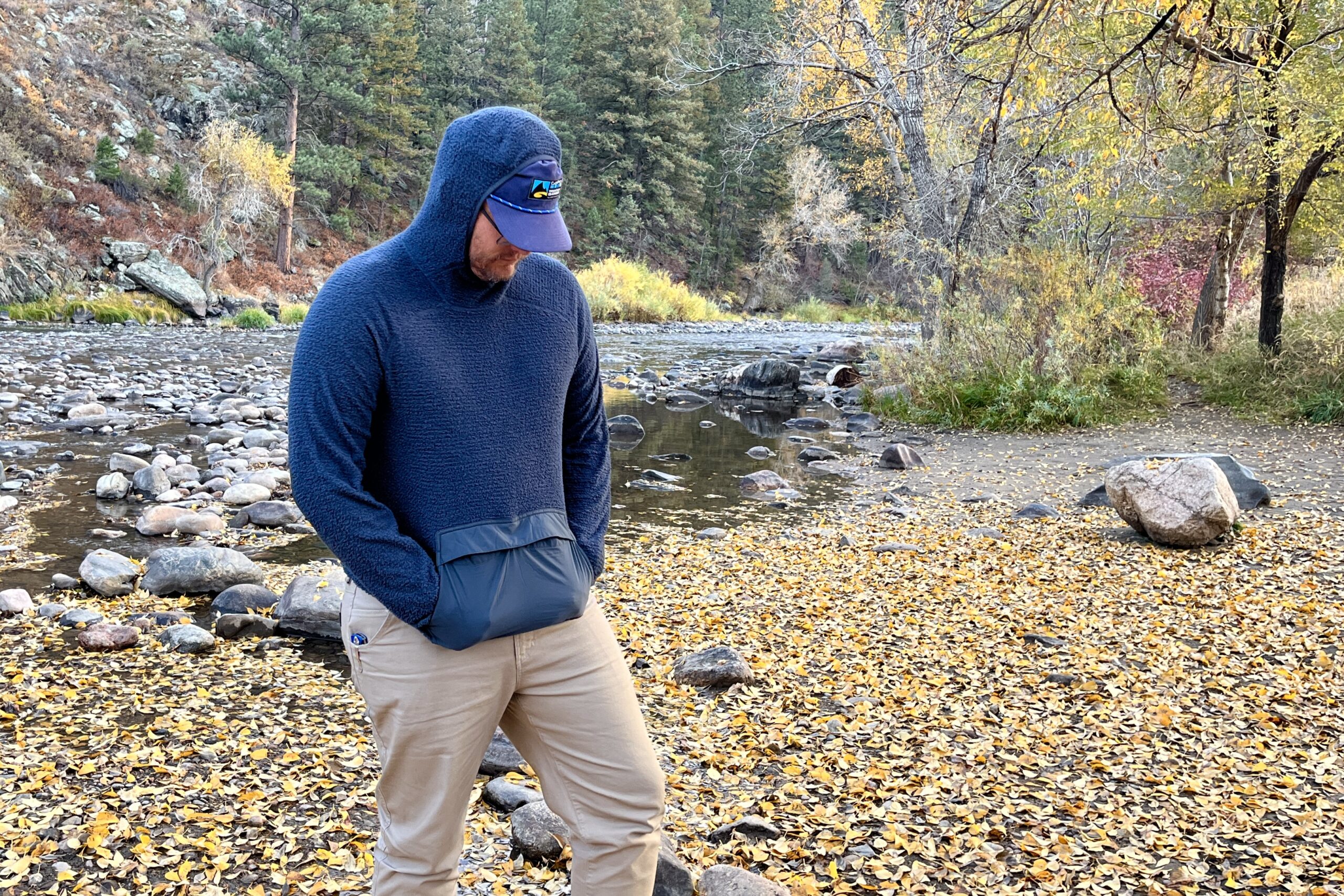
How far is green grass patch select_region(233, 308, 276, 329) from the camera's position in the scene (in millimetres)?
26531

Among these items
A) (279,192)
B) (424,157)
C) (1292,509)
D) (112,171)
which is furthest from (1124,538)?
(424,157)

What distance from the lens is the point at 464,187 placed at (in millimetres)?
2035

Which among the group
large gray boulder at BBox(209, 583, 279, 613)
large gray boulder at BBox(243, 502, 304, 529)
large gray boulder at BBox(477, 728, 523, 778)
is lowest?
large gray boulder at BBox(243, 502, 304, 529)

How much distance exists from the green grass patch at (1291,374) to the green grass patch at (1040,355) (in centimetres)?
80

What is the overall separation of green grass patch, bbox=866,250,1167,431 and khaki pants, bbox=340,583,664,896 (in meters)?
11.0

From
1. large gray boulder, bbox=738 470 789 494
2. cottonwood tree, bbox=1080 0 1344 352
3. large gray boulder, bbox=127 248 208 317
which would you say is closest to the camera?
cottonwood tree, bbox=1080 0 1344 352

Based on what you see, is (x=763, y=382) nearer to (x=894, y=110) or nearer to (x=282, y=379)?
(x=894, y=110)

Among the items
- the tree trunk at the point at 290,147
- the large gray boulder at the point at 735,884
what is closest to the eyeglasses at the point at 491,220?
the large gray boulder at the point at 735,884

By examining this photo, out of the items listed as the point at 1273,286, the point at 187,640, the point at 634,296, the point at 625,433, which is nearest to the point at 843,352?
the point at 1273,286

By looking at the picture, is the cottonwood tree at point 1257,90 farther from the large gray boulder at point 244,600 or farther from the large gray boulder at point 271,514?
the large gray boulder at point 271,514

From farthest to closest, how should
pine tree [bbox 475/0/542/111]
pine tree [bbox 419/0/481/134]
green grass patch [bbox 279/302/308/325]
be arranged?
1. pine tree [bbox 475/0/542/111]
2. pine tree [bbox 419/0/481/134]
3. green grass patch [bbox 279/302/308/325]

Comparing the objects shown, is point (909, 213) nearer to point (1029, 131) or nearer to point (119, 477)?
point (1029, 131)

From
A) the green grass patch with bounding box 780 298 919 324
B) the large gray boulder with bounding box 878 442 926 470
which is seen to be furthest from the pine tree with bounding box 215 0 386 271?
the large gray boulder with bounding box 878 442 926 470

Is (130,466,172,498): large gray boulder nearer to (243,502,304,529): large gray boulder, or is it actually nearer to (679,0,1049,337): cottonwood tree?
(243,502,304,529): large gray boulder
